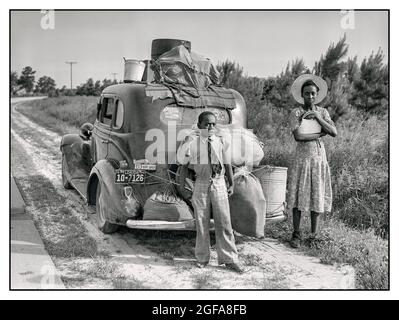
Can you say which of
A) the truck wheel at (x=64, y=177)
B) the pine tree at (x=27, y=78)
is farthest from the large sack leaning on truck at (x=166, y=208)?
the truck wheel at (x=64, y=177)

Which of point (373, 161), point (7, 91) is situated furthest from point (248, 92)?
point (7, 91)

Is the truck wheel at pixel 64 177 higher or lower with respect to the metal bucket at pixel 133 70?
lower

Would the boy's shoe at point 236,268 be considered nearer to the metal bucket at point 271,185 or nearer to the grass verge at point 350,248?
the metal bucket at point 271,185

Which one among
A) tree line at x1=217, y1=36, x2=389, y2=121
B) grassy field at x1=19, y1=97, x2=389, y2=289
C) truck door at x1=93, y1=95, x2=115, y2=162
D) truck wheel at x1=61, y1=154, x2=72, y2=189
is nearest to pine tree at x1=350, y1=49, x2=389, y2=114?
tree line at x1=217, y1=36, x2=389, y2=121

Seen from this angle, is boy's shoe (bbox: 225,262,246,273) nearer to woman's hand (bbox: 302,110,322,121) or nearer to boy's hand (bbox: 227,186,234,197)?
boy's hand (bbox: 227,186,234,197)

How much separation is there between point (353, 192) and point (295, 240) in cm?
208

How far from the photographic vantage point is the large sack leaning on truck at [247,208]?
5.18 metres

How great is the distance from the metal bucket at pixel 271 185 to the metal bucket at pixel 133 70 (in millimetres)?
2577

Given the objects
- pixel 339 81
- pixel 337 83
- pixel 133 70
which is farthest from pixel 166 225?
pixel 339 81

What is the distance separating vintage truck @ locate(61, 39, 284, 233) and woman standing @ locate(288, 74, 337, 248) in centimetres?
105

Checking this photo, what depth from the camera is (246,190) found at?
5223mm

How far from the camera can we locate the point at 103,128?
6.85 metres

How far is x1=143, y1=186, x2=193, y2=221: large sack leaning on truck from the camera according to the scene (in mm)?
5328

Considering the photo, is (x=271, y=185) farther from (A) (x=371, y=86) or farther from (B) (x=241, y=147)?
(A) (x=371, y=86)
